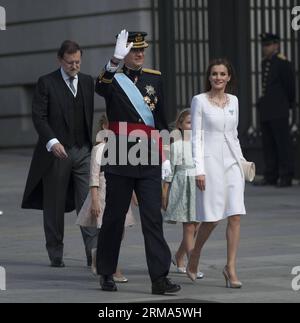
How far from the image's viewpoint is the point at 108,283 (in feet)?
34.7

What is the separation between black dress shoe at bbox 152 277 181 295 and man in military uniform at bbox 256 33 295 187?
29.7ft

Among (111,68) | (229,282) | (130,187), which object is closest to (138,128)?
(130,187)

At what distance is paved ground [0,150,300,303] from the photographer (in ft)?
33.5

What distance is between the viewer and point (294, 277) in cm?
1093

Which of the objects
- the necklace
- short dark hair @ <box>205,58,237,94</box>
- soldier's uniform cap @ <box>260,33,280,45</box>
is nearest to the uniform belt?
the necklace

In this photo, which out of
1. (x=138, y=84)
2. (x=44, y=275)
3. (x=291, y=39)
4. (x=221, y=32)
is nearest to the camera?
(x=138, y=84)

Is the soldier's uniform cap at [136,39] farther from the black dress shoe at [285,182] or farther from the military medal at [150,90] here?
the black dress shoe at [285,182]

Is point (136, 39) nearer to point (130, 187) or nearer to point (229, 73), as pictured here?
point (229, 73)

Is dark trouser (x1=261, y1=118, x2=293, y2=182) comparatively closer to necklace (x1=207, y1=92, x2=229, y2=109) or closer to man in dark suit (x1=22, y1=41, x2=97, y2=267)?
man in dark suit (x1=22, y1=41, x2=97, y2=267)

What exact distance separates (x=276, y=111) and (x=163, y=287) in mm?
9380
